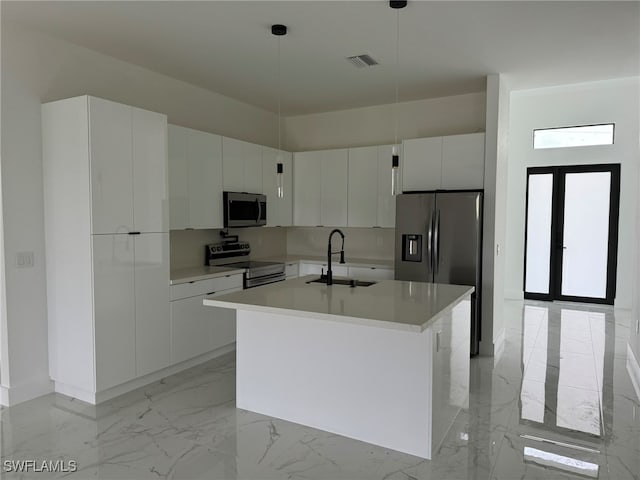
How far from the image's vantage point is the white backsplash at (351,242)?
5.97 meters

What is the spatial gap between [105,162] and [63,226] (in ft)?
1.98

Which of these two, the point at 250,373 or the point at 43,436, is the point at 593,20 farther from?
the point at 43,436

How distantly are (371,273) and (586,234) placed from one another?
417 cm

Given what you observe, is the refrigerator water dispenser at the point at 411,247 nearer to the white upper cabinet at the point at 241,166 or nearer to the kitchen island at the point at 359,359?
the kitchen island at the point at 359,359

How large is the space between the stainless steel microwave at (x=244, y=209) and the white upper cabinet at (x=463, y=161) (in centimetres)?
215

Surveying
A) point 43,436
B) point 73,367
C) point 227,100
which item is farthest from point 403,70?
point 43,436

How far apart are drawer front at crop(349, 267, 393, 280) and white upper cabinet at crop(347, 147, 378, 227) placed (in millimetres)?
606

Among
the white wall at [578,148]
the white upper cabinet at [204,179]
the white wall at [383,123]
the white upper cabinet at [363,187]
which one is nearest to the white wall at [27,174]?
the white upper cabinet at [204,179]

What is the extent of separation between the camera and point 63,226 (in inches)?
138

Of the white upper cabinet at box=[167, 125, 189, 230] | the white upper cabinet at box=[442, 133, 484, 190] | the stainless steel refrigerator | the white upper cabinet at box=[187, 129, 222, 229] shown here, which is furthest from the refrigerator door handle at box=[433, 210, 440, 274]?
the white upper cabinet at box=[167, 125, 189, 230]

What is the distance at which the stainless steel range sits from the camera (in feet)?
16.4

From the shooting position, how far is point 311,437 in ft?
9.75

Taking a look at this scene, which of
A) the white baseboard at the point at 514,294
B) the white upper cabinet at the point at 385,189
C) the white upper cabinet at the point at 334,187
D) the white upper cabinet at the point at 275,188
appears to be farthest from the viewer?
the white baseboard at the point at 514,294

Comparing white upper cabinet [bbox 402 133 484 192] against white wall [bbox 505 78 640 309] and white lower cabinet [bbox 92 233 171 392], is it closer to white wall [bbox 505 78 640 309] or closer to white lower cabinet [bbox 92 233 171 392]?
white wall [bbox 505 78 640 309]
